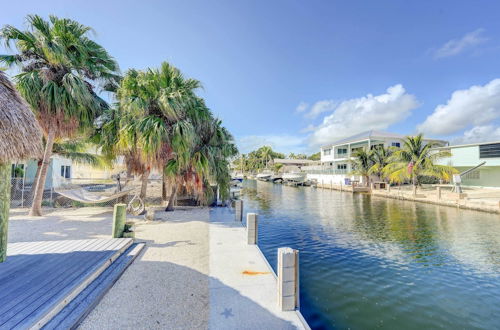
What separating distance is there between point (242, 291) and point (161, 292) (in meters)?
1.44

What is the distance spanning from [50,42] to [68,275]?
957 centimetres

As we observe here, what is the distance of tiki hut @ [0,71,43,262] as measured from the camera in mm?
4207

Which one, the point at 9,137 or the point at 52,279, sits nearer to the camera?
the point at 52,279

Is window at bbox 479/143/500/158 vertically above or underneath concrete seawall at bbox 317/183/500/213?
above

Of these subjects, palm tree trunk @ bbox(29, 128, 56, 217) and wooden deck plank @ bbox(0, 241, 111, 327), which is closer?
wooden deck plank @ bbox(0, 241, 111, 327)

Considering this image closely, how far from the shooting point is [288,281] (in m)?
3.36

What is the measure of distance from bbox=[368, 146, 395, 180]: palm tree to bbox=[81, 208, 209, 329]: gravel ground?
84.5 feet

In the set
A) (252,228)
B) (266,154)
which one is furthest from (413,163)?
(266,154)

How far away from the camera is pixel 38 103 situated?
888 centimetres

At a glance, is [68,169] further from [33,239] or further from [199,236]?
[199,236]

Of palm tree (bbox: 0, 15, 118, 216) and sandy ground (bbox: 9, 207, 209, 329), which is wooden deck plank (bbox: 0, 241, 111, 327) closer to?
sandy ground (bbox: 9, 207, 209, 329)

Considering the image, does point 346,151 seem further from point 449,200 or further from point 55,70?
point 55,70

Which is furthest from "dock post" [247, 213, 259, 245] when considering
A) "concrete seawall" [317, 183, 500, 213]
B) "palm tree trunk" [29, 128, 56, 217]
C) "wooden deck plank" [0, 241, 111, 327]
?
"concrete seawall" [317, 183, 500, 213]

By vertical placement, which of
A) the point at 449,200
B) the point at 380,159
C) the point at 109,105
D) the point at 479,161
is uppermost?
the point at 109,105
